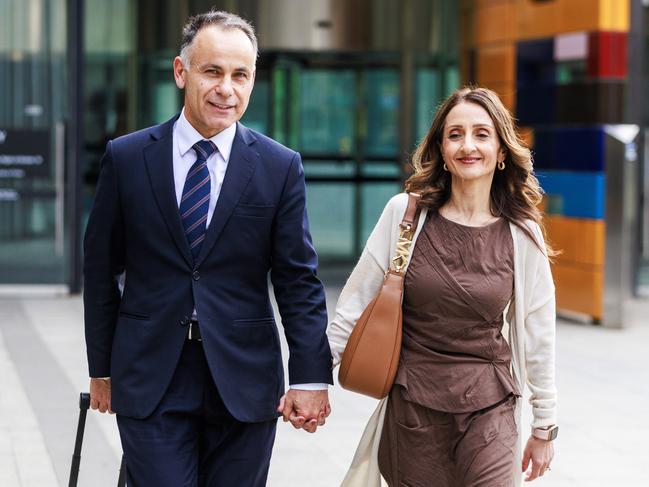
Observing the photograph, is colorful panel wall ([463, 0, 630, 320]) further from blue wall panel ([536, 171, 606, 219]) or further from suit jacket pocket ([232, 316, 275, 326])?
suit jacket pocket ([232, 316, 275, 326])

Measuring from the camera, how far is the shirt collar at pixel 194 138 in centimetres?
350

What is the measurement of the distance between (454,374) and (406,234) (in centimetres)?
43

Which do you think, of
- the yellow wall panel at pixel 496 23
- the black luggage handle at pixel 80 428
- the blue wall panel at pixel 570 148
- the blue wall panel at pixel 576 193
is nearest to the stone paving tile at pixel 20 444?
the black luggage handle at pixel 80 428

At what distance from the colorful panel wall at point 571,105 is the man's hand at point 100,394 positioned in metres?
6.87

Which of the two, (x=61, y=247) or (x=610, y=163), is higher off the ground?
(x=610, y=163)

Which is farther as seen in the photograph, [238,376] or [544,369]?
[544,369]

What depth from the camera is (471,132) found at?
373cm

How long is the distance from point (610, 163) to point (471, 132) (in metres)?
7.14

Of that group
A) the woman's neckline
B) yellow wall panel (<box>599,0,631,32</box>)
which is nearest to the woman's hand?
the woman's neckline

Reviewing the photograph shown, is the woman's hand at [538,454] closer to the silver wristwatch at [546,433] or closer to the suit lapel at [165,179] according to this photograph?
the silver wristwatch at [546,433]

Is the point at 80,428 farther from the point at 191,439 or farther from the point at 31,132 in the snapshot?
the point at 31,132

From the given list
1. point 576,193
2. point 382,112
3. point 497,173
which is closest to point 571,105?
point 576,193

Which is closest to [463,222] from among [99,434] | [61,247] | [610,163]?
[99,434]

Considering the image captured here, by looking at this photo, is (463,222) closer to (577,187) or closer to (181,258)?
(181,258)
